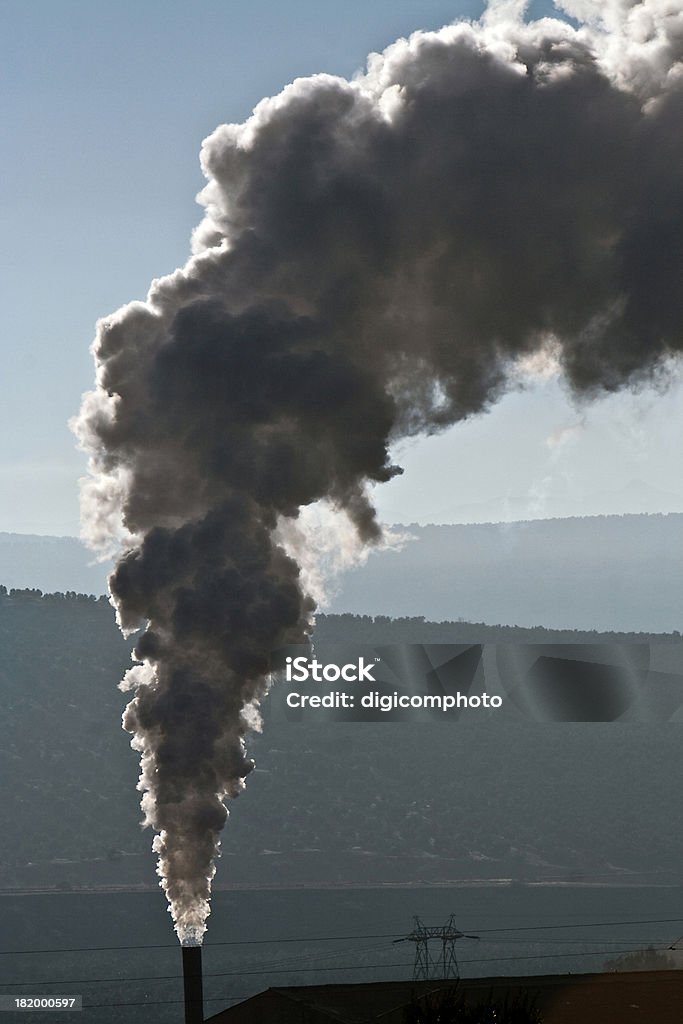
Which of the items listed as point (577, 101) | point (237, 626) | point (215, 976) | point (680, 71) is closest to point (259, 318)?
point (237, 626)

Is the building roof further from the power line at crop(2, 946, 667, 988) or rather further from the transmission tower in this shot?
the power line at crop(2, 946, 667, 988)

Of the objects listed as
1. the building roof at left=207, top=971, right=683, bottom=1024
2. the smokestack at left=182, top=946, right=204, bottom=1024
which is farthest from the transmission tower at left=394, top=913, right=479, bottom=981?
the smokestack at left=182, top=946, right=204, bottom=1024

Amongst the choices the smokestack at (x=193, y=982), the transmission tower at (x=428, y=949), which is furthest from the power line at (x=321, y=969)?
the smokestack at (x=193, y=982)

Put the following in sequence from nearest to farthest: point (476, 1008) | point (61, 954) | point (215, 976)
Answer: point (476, 1008)
point (215, 976)
point (61, 954)

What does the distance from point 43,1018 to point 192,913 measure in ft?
499

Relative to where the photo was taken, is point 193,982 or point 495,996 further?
point 495,996

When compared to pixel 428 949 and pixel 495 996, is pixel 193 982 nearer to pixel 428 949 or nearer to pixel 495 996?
pixel 495 996

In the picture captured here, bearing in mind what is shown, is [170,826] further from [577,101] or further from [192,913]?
[577,101]

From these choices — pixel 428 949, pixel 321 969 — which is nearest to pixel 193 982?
pixel 428 949

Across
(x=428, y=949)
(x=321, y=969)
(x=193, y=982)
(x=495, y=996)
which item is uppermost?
(x=428, y=949)

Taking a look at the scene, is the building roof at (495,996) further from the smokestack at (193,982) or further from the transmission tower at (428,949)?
the transmission tower at (428,949)

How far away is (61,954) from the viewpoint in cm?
18450

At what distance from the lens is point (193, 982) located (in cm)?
3806

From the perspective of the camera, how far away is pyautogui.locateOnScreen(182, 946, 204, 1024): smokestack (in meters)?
37.8
